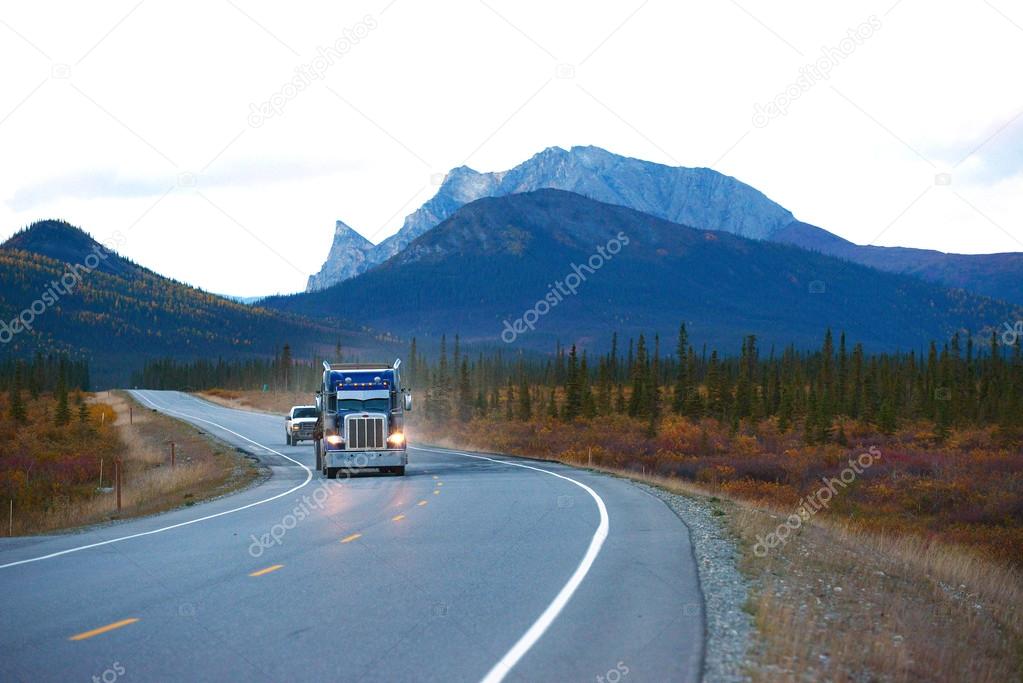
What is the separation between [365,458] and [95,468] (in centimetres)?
1675

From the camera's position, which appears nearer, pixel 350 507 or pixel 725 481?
pixel 350 507

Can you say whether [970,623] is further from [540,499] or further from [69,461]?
[69,461]

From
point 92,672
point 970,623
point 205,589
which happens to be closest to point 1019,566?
point 970,623

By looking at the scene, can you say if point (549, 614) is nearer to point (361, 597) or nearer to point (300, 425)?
point (361, 597)

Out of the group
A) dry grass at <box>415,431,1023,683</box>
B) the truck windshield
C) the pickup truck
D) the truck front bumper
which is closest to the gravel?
dry grass at <box>415,431,1023,683</box>

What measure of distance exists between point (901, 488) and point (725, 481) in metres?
6.96

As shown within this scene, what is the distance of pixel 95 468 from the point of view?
1638 inches

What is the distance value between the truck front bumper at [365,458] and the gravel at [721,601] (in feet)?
43.9

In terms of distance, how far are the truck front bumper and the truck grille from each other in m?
0.24

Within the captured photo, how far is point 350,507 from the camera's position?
21266 millimetres
